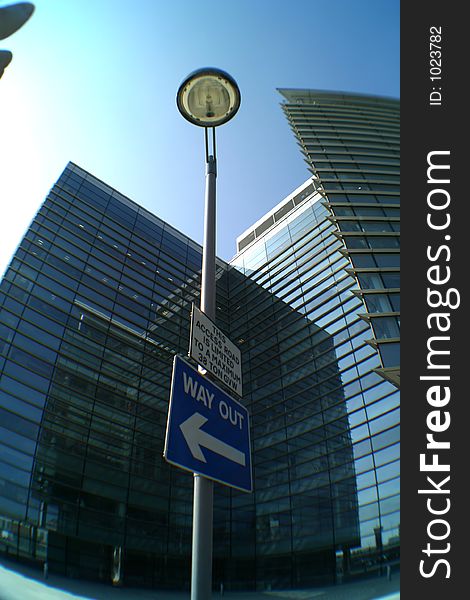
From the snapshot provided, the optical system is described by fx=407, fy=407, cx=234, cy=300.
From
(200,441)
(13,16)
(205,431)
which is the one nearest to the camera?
(13,16)

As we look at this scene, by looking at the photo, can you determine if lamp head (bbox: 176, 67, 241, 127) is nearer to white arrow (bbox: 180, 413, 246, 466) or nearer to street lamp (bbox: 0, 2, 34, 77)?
street lamp (bbox: 0, 2, 34, 77)

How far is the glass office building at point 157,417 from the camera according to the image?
16219mm

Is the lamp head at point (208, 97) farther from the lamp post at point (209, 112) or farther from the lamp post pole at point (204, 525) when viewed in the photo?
the lamp post pole at point (204, 525)

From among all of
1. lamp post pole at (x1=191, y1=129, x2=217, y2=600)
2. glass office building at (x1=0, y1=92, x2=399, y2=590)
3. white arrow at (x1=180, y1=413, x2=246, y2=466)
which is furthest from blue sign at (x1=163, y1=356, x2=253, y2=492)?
glass office building at (x1=0, y1=92, x2=399, y2=590)

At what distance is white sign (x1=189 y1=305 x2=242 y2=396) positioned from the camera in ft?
10.8

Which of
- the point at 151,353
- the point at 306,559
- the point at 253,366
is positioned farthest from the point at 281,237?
the point at 306,559

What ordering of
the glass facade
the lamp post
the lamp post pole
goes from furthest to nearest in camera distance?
A: the glass facade, the lamp post, the lamp post pole

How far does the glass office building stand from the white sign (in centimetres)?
1135

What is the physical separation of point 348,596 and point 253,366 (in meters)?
13.1

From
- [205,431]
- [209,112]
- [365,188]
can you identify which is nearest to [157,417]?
[365,188]

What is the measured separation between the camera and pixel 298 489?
1923cm

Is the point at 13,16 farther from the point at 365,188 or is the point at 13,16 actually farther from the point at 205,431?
the point at 365,188

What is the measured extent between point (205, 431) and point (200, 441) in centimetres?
12

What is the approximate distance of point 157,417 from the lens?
22.1 m
